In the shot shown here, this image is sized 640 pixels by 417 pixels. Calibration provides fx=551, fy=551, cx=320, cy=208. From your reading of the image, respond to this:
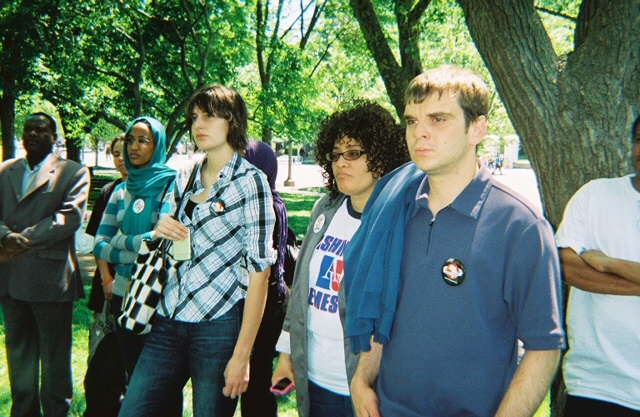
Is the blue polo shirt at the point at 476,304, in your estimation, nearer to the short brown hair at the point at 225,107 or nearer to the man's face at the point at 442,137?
the man's face at the point at 442,137

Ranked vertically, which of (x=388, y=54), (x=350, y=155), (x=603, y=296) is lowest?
(x=603, y=296)

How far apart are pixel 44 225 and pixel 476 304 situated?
3.03 m

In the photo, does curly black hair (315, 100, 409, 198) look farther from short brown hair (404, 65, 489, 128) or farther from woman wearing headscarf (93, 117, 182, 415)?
woman wearing headscarf (93, 117, 182, 415)

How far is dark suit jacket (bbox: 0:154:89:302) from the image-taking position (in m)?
3.73


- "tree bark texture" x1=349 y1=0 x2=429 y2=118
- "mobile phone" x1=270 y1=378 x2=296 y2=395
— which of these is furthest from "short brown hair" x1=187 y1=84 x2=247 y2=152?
"tree bark texture" x1=349 y1=0 x2=429 y2=118

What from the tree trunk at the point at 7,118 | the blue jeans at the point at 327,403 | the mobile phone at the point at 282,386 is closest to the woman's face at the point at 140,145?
the mobile phone at the point at 282,386

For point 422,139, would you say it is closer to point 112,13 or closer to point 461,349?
point 461,349

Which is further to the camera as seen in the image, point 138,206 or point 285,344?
point 138,206

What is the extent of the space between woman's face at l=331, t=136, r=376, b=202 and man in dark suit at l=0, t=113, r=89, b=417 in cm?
211

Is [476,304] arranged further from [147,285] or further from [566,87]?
[566,87]

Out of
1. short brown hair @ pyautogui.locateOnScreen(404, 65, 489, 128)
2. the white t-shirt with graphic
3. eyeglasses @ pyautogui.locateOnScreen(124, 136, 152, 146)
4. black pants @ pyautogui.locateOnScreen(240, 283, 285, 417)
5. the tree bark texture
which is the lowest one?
black pants @ pyautogui.locateOnScreen(240, 283, 285, 417)

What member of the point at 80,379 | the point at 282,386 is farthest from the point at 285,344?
the point at 80,379

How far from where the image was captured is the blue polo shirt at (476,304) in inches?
69.6

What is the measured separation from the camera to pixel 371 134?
2791 mm
